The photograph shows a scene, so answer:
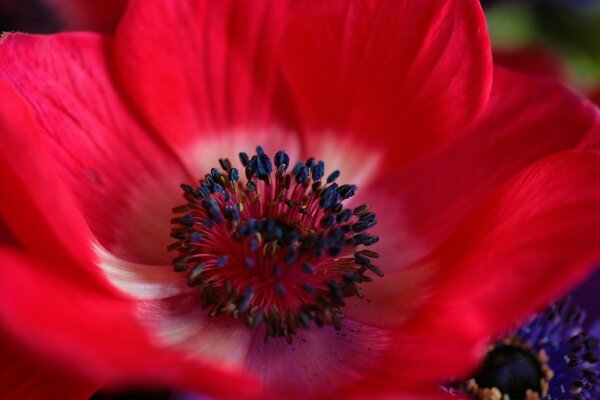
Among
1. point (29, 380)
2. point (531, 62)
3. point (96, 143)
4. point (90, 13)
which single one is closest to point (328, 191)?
point (96, 143)

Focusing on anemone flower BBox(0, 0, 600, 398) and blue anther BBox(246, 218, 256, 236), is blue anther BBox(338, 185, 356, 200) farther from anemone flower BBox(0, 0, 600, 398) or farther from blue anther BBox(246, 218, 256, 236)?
blue anther BBox(246, 218, 256, 236)

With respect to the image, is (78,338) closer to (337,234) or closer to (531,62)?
(337,234)

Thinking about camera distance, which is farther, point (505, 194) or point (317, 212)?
point (317, 212)

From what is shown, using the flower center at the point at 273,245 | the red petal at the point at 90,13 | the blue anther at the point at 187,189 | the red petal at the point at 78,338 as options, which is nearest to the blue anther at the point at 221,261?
the flower center at the point at 273,245

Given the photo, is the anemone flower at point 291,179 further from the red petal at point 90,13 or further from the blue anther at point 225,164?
the red petal at point 90,13


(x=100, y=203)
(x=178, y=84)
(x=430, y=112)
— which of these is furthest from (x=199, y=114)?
(x=430, y=112)

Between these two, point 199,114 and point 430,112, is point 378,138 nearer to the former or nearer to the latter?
point 430,112

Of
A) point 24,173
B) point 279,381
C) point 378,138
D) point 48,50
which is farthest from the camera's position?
point 378,138
